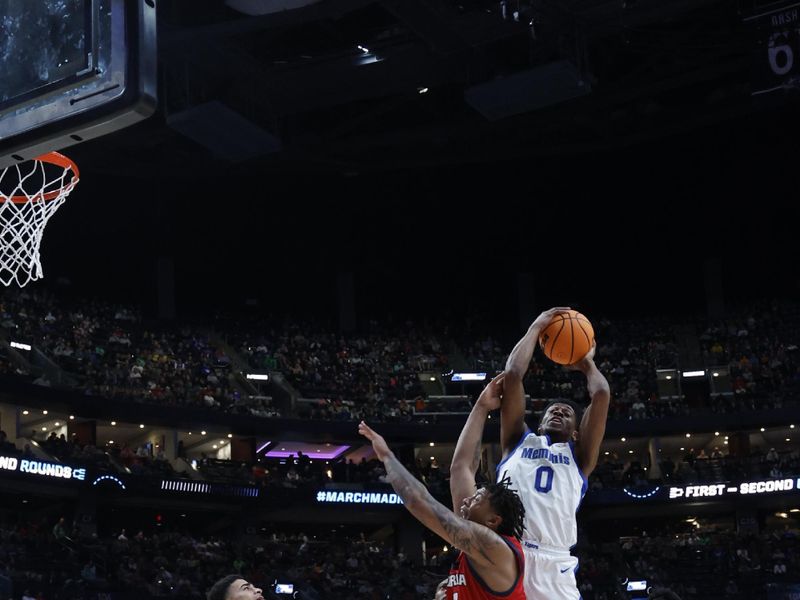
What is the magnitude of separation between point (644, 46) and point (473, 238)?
561 inches

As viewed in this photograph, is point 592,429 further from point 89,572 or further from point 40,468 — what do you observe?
point 40,468

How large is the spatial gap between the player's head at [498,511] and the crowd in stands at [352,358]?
2610 cm

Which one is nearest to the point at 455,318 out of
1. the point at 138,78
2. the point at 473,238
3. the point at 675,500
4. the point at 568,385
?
the point at 473,238

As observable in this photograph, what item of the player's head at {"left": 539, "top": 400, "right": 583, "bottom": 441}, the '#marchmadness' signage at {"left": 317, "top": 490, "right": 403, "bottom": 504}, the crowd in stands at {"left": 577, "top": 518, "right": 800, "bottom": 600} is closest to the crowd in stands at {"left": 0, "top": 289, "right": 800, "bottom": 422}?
the '#marchmadness' signage at {"left": 317, "top": 490, "right": 403, "bottom": 504}

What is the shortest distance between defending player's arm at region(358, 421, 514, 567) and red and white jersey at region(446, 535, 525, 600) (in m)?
0.09

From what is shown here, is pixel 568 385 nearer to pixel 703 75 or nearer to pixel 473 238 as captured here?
pixel 473 238

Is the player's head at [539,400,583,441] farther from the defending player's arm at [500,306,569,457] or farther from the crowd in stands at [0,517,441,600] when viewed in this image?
the crowd in stands at [0,517,441,600]

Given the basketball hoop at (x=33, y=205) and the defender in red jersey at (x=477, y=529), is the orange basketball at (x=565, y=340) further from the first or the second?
the basketball hoop at (x=33, y=205)

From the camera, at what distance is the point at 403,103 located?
28891mm

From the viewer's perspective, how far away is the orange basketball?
5.82m

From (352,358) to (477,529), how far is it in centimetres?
3361

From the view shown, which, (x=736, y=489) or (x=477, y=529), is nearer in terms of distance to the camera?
(x=477, y=529)

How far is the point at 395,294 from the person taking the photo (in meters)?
41.5

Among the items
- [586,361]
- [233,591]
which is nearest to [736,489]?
[586,361]
